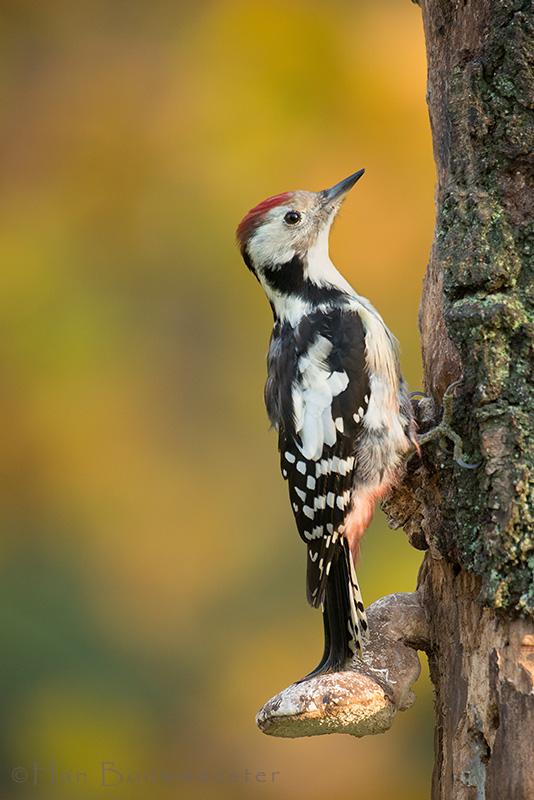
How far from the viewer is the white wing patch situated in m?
2.26

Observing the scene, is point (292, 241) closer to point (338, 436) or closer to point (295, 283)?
point (295, 283)

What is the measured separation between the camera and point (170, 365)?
187 inches

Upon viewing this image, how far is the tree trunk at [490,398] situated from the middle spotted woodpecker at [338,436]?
0.30 m

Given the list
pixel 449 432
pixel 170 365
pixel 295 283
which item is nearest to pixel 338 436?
pixel 449 432

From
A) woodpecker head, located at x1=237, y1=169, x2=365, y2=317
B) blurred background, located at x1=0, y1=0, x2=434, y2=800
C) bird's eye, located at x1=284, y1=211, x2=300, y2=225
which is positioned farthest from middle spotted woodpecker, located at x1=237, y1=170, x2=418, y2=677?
blurred background, located at x1=0, y1=0, x2=434, y2=800

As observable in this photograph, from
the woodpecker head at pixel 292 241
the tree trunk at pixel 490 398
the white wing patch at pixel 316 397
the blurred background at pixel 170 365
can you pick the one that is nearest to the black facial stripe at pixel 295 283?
the woodpecker head at pixel 292 241

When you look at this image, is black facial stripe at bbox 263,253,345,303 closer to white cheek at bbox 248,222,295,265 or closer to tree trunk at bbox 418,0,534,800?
white cheek at bbox 248,222,295,265

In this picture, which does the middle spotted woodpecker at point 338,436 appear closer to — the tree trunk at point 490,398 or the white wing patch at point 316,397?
the white wing patch at point 316,397

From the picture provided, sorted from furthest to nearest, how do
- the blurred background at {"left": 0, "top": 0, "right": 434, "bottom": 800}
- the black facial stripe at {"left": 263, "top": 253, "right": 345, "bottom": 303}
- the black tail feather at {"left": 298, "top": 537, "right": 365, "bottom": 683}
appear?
the blurred background at {"left": 0, "top": 0, "right": 434, "bottom": 800} < the black facial stripe at {"left": 263, "top": 253, "right": 345, "bottom": 303} < the black tail feather at {"left": 298, "top": 537, "right": 365, "bottom": 683}

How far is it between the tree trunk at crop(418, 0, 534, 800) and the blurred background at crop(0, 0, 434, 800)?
7.81ft

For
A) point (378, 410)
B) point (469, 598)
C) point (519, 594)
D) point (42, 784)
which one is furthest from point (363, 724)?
point (42, 784)

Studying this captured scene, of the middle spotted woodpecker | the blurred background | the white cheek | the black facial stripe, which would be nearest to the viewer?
the middle spotted woodpecker

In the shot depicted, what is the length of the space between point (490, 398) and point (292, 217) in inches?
45.0

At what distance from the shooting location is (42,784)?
14.6 ft
